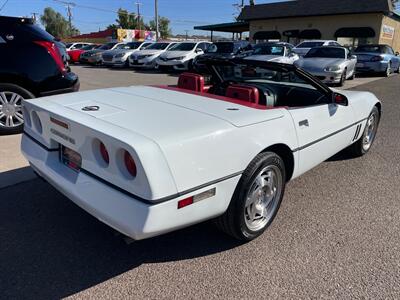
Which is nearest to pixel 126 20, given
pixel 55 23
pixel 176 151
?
pixel 55 23

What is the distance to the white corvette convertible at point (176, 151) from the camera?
195 centimetres

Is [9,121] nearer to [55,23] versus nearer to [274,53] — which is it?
[274,53]

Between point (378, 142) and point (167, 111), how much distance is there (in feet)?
13.7

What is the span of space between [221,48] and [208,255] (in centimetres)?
1483

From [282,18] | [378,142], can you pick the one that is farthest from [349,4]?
[378,142]

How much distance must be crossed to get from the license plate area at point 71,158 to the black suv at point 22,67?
3.08m

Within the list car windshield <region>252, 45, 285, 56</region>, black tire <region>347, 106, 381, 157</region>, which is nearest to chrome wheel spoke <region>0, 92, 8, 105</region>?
black tire <region>347, 106, 381, 157</region>

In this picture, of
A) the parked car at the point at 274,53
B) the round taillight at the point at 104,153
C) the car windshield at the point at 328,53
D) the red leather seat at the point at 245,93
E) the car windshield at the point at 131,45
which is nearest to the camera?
the round taillight at the point at 104,153

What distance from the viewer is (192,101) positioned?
286 centimetres

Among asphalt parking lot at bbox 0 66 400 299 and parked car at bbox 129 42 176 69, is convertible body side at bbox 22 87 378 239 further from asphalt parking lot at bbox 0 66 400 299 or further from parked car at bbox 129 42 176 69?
parked car at bbox 129 42 176 69

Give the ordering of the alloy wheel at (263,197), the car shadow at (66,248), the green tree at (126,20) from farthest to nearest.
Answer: the green tree at (126,20), the alloy wheel at (263,197), the car shadow at (66,248)

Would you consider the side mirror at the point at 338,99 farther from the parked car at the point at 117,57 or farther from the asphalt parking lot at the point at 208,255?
the parked car at the point at 117,57

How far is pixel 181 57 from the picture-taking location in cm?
1587

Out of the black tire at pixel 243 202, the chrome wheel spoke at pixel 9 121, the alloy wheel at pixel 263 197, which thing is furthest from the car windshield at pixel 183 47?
the black tire at pixel 243 202
